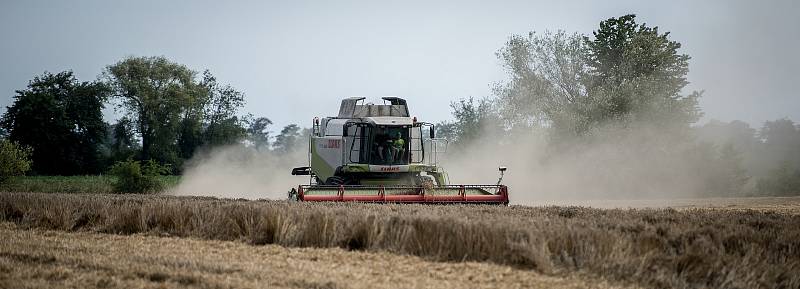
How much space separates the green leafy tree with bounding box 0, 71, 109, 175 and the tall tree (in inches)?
132

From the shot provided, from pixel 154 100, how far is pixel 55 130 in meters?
8.56

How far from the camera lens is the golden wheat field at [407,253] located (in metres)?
7.89

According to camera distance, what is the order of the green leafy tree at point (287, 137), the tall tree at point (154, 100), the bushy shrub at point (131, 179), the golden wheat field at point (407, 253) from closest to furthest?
the golden wheat field at point (407, 253) → the bushy shrub at point (131, 179) → the tall tree at point (154, 100) → the green leafy tree at point (287, 137)

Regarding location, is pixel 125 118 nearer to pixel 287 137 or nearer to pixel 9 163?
pixel 9 163

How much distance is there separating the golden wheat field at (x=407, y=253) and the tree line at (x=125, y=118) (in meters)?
50.9

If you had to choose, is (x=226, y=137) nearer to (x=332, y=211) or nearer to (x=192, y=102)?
(x=192, y=102)

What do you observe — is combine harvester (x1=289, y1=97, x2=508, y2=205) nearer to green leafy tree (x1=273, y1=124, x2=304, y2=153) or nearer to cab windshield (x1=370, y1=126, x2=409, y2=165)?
cab windshield (x1=370, y1=126, x2=409, y2=165)

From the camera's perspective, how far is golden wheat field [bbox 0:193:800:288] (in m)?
7.89

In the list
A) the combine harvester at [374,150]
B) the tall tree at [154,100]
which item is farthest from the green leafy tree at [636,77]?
the tall tree at [154,100]

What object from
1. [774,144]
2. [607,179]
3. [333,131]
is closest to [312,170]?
[333,131]

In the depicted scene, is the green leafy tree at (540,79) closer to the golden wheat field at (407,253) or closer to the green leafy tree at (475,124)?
the green leafy tree at (475,124)

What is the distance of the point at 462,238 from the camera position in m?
8.98

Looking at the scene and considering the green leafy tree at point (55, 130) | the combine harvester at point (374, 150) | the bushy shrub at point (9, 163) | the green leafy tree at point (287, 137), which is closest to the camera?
the combine harvester at point (374, 150)

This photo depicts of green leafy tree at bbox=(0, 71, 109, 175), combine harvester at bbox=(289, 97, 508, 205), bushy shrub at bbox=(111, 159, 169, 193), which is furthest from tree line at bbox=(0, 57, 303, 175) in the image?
combine harvester at bbox=(289, 97, 508, 205)
